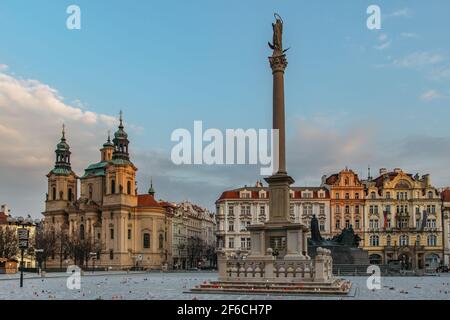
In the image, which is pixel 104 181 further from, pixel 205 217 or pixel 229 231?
pixel 205 217

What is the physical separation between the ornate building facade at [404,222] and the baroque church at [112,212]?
3358cm

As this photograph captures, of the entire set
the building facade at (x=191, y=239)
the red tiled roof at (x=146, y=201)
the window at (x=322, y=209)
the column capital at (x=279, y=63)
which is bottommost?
the building facade at (x=191, y=239)

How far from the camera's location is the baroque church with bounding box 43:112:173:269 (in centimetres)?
9944

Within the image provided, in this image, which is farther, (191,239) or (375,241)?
(191,239)

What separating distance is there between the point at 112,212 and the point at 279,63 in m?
72.7

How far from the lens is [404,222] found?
89.5 metres

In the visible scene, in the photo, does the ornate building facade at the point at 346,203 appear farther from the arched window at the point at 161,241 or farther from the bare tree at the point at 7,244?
the bare tree at the point at 7,244

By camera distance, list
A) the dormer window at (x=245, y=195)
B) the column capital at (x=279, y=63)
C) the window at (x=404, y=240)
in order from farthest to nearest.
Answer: the dormer window at (x=245, y=195)
the window at (x=404, y=240)
the column capital at (x=279, y=63)

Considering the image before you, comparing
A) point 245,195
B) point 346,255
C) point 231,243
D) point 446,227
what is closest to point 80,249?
point 231,243

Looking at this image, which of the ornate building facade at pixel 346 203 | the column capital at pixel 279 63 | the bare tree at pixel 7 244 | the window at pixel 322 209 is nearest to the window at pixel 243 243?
the window at pixel 322 209

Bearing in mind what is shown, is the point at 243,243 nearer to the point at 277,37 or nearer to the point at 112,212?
the point at 112,212

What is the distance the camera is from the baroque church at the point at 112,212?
9944 centimetres
